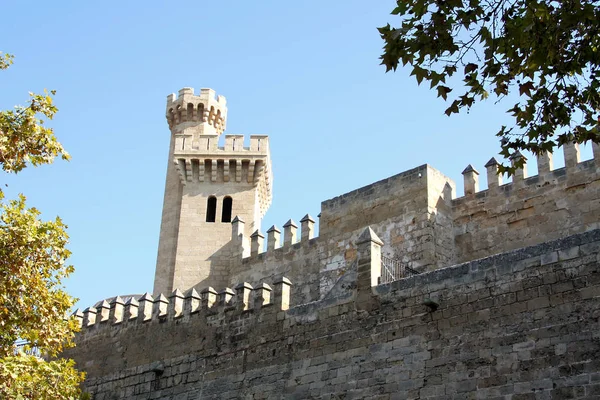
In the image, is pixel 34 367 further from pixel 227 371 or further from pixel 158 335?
pixel 158 335

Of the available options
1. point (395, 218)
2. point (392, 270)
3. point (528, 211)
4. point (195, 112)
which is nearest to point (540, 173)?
point (528, 211)

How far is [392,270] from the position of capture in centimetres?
1572

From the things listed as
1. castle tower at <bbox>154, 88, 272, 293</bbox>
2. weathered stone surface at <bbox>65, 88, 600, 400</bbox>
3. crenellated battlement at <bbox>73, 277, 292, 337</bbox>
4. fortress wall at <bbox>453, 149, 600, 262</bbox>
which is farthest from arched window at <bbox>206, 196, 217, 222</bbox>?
fortress wall at <bbox>453, 149, 600, 262</bbox>

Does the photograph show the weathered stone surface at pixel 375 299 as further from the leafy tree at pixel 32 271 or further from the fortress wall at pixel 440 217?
the leafy tree at pixel 32 271

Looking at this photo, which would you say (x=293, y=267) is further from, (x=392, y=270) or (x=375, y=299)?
(x=375, y=299)

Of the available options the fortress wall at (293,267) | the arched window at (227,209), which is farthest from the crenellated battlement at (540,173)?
the arched window at (227,209)

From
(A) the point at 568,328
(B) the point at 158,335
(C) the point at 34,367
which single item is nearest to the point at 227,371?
(B) the point at 158,335

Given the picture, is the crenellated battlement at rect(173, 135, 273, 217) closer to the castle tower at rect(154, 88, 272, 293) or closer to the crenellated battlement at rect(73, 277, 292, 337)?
the castle tower at rect(154, 88, 272, 293)

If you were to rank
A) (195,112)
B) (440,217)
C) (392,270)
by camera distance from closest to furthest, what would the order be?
(392,270)
(440,217)
(195,112)

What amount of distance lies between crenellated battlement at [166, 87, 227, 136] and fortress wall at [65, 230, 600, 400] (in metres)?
11.9

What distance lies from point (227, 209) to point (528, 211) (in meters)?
11.0

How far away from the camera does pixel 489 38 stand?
28.0ft

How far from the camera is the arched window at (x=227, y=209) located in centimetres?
2562

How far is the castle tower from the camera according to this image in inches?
963
